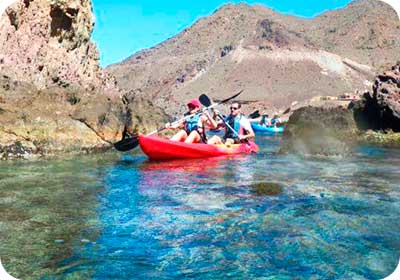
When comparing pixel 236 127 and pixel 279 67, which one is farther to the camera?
pixel 279 67

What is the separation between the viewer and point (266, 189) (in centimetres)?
822

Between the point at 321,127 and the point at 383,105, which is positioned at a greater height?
the point at 383,105

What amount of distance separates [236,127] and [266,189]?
706cm

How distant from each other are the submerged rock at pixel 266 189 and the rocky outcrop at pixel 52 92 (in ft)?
25.0

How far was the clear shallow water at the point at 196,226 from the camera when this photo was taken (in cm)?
452

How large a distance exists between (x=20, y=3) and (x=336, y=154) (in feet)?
37.5

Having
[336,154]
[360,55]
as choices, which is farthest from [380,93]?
[360,55]

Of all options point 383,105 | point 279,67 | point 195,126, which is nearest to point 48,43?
point 195,126

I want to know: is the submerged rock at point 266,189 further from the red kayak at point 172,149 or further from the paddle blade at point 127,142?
the paddle blade at point 127,142

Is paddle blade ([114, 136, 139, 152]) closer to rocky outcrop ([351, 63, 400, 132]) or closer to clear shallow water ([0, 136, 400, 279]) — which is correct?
clear shallow water ([0, 136, 400, 279])

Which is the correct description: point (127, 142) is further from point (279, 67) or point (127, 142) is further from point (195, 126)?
point (279, 67)

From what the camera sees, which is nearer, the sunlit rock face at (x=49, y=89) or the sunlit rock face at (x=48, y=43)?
the sunlit rock face at (x=49, y=89)

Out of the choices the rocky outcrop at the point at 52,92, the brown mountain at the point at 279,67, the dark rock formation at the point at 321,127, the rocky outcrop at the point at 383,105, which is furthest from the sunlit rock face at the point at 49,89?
the brown mountain at the point at 279,67

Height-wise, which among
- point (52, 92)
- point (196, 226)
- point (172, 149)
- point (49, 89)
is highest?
point (49, 89)
